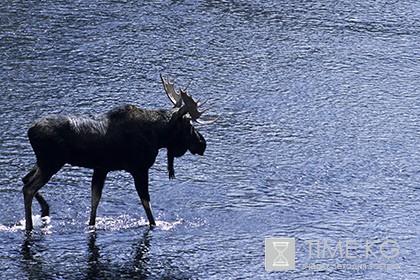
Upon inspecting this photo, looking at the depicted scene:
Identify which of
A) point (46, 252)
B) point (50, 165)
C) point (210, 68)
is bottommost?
point (46, 252)

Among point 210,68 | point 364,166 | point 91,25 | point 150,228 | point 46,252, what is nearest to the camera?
point 46,252

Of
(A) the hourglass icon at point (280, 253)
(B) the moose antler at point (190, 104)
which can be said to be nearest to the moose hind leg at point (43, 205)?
(B) the moose antler at point (190, 104)

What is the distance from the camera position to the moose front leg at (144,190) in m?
11.3

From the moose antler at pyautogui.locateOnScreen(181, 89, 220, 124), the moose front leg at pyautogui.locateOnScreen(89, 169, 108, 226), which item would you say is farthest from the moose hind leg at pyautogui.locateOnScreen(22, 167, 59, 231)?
the moose antler at pyautogui.locateOnScreen(181, 89, 220, 124)

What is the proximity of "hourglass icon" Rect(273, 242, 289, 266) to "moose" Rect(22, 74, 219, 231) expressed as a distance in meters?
1.26

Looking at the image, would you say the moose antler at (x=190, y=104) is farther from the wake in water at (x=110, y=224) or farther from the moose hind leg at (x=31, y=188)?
the moose hind leg at (x=31, y=188)

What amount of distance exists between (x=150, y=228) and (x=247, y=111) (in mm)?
3452

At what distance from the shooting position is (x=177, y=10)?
56.6 feet

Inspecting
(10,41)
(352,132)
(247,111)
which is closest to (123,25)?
(10,41)

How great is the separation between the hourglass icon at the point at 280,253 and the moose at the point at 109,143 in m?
1.26

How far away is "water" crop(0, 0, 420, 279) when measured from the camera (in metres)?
10.7

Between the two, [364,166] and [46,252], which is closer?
[46,252]

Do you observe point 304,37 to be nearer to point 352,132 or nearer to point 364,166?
point 352,132

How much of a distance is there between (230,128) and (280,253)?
334 centimetres
